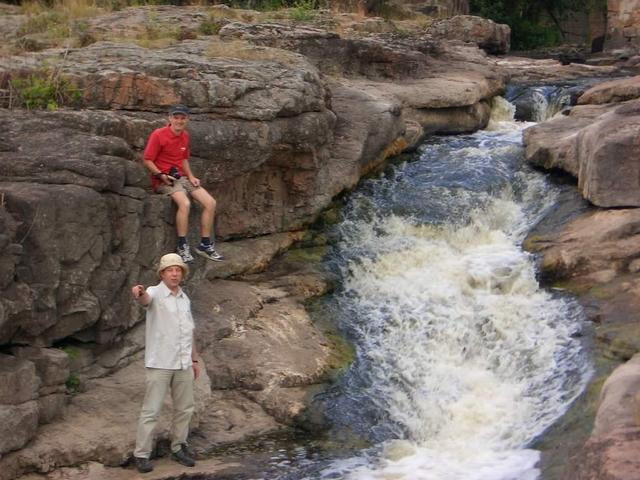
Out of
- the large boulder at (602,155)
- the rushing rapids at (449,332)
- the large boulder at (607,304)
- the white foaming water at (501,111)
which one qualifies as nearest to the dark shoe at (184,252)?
the rushing rapids at (449,332)

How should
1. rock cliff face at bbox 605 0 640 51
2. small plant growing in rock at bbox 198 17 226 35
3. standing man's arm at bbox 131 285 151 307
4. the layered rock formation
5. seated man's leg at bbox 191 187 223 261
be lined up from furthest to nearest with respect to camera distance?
rock cliff face at bbox 605 0 640 51, small plant growing in rock at bbox 198 17 226 35, seated man's leg at bbox 191 187 223 261, standing man's arm at bbox 131 285 151 307, the layered rock formation

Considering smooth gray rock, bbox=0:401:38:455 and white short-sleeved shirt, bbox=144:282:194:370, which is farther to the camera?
white short-sleeved shirt, bbox=144:282:194:370

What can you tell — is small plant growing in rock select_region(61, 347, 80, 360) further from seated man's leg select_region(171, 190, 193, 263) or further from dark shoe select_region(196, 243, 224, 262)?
dark shoe select_region(196, 243, 224, 262)

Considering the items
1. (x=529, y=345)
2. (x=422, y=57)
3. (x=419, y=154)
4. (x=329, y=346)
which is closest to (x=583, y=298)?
(x=529, y=345)

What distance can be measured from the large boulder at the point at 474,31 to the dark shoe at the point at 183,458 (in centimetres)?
1694

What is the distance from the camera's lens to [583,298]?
427 inches

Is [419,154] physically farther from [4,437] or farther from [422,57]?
[4,437]

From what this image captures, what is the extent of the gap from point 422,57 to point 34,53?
8.55m

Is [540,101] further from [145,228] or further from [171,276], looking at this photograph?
[171,276]

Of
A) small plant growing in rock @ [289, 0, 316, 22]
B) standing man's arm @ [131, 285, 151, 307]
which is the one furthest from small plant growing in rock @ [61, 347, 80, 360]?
small plant growing in rock @ [289, 0, 316, 22]

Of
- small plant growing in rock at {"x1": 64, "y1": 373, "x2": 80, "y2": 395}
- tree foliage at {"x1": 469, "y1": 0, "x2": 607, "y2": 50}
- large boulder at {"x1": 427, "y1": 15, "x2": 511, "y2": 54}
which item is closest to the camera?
small plant growing in rock at {"x1": 64, "y1": 373, "x2": 80, "y2": 395}

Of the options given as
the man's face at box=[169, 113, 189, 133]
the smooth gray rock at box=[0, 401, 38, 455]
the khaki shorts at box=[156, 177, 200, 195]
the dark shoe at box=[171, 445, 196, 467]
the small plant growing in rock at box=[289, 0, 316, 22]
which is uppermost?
the small plant growing in rock at box=[289, 0, 316, 22]

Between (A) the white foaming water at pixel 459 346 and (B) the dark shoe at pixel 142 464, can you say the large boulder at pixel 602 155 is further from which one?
(B) the dark shoe at pixel 142 464

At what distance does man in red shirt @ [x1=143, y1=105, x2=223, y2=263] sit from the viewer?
32.2ft
